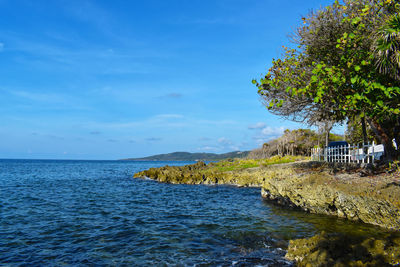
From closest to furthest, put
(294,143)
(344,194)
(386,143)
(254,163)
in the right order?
(344,194), (386,143), (254,163), (294,143)

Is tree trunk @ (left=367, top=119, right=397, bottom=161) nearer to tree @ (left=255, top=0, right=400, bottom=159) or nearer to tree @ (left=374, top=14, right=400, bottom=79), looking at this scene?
tree @ (left=255, top=0, right=400, bottom=159)

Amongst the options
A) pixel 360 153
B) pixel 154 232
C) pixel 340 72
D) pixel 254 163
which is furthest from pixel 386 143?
pixel 254 163

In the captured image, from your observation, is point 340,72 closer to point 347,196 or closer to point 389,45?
point 389,45

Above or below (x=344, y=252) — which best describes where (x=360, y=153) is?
above

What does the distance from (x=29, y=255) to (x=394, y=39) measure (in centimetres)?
1414

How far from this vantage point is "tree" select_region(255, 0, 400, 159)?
10148 mm

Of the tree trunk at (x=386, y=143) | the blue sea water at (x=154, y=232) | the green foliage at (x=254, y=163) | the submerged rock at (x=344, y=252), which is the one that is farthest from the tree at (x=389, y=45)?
the green foliage at (x=254, y=163)

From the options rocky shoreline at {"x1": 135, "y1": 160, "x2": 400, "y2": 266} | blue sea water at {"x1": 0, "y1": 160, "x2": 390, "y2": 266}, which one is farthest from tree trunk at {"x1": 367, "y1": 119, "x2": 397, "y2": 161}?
blue sea water at {"x1": 0, "y1": 160, "x2": 390, "y2": 266}

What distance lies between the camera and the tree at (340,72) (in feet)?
33.3

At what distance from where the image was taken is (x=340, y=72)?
34.9ft

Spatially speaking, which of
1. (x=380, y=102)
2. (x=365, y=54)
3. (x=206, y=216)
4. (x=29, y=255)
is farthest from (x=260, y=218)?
(x=29, y=255)

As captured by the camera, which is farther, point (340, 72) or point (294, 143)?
point (294, 143)

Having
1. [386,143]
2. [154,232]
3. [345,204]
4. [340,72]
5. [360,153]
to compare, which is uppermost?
[340,72]

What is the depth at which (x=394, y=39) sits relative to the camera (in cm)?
927
